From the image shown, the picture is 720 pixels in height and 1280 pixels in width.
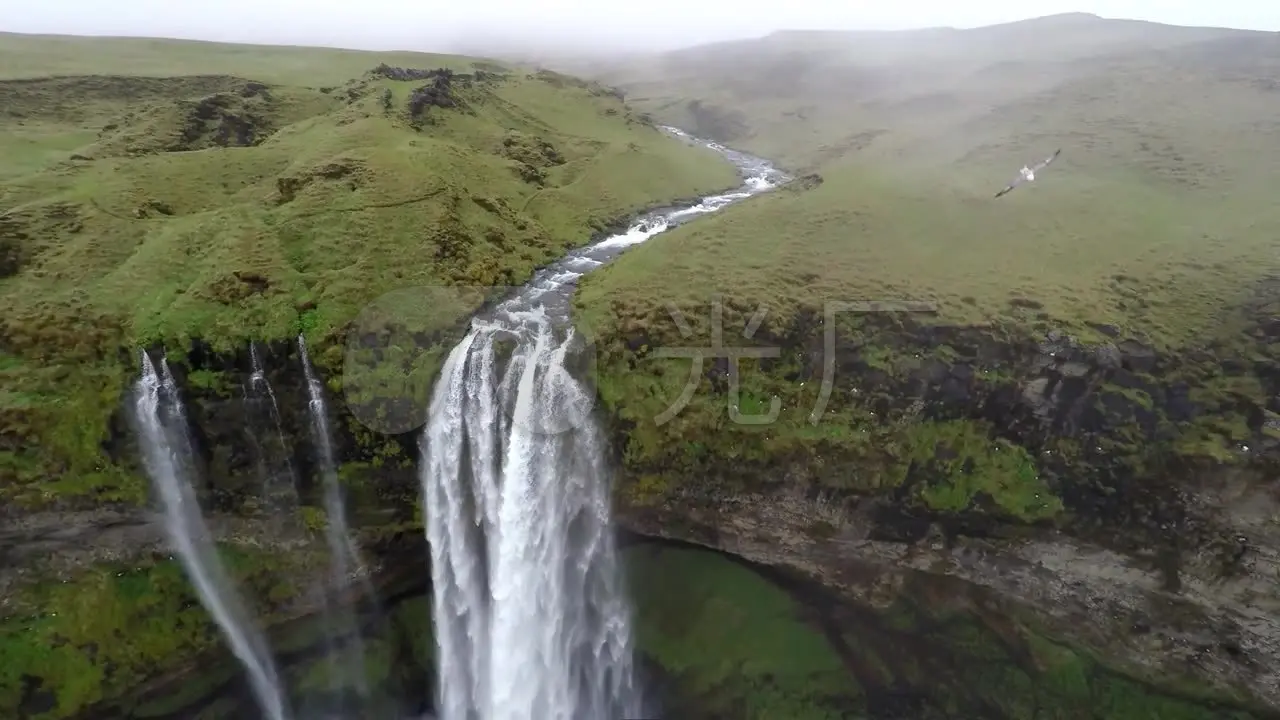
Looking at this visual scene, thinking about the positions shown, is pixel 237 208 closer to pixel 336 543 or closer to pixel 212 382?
pixel 212 382

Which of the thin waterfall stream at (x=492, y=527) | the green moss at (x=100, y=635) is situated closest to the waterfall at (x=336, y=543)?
the thin waterfall stream at (x=492, y=527)

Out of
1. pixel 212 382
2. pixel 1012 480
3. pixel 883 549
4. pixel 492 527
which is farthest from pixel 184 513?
pixel 1012 480

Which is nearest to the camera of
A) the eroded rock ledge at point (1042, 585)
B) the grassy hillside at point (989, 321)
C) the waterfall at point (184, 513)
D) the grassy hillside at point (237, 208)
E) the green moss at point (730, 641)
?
the eroded rock ledge at point (1042, 585)

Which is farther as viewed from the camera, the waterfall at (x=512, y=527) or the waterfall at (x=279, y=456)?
the waterfall at (x=512, y=527)

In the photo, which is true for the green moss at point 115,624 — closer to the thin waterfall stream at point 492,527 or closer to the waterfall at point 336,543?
the thin waterfall stream at point 492,527

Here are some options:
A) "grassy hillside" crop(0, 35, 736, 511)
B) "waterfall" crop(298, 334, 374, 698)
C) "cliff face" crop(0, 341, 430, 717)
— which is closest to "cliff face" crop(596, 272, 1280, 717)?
"cliff face" crop(0, 341, 430, 717)

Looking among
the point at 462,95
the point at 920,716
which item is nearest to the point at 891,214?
the point at 920,716
